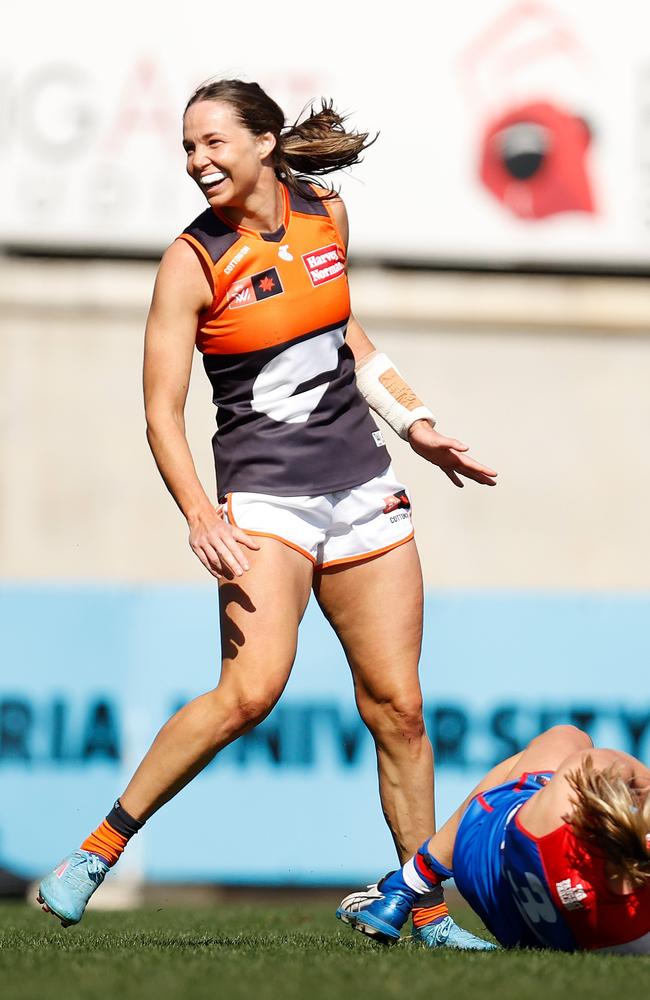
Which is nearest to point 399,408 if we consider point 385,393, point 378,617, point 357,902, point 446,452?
point 385,393

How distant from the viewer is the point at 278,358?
4156mm

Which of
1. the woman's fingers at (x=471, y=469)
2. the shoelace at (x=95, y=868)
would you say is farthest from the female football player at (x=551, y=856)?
the woman's fingers at (x=471, y=469)

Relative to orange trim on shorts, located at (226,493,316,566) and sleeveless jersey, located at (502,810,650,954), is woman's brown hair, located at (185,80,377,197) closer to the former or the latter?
orange trim on shorts, located at (226,493,316,566)

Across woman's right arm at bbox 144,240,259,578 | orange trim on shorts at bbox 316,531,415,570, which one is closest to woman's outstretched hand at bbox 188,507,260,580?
woman's right arm at bbox 144,240,259,578

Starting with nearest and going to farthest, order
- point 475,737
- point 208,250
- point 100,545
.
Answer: point 208,250, point 475,737, point 100,545

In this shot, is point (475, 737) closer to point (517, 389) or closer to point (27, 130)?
point (517, 389)

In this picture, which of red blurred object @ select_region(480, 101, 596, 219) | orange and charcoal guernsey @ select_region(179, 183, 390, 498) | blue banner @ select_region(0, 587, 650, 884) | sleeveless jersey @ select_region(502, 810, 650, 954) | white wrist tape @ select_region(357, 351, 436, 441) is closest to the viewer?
sleeveless jersey @ select_region(502, 810, 650, 954)

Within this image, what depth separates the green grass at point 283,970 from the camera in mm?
2918

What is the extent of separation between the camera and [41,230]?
407 inches

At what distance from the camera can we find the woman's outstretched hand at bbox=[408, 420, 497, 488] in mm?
4324

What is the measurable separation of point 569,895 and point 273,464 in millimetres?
1408

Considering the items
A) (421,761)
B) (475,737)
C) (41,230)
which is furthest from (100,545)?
(421,761)

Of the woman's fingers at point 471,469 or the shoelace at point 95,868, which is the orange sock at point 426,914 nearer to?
the shoelace at point 95,868

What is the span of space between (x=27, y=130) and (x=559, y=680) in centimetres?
550
